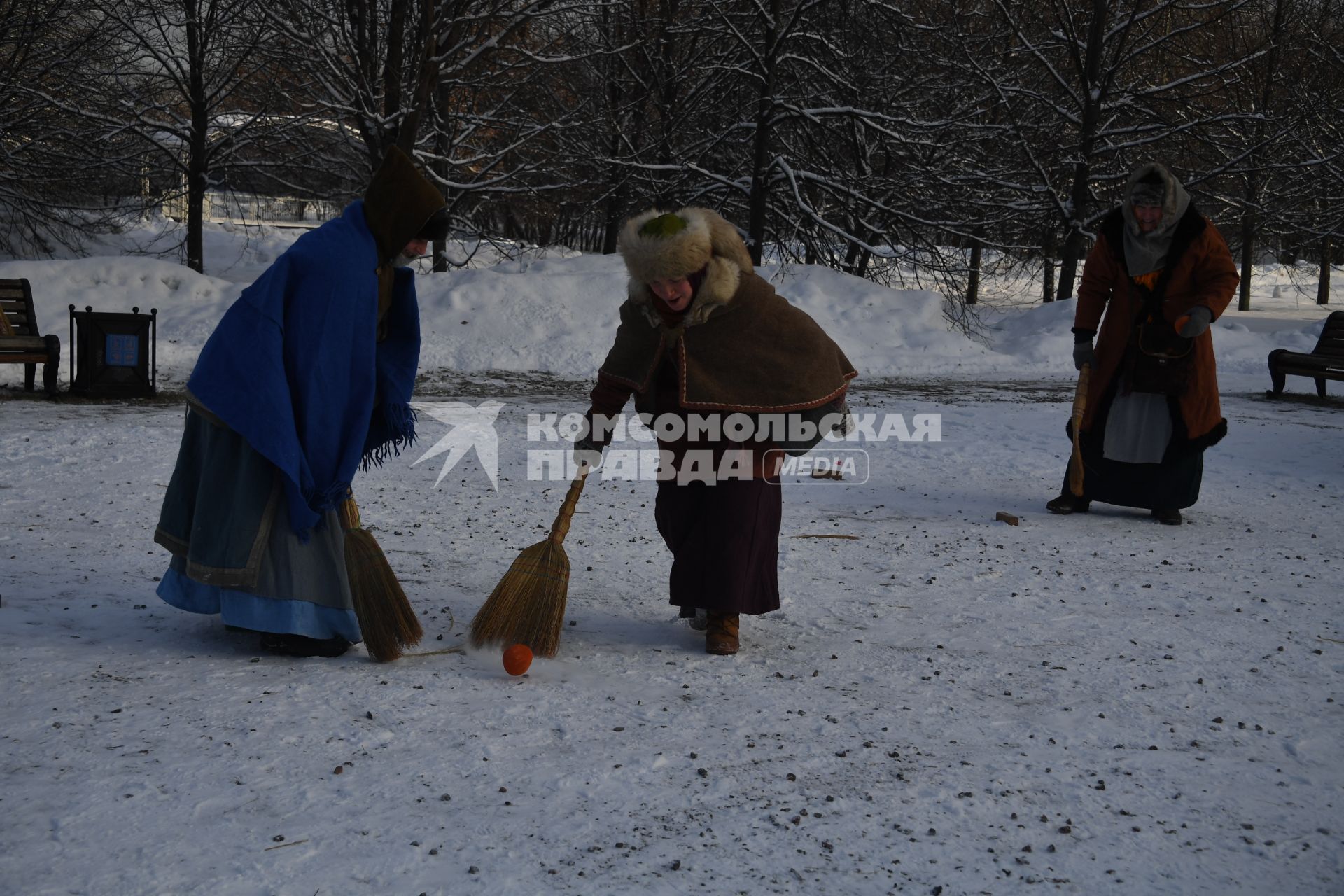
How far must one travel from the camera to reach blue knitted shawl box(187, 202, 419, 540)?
379 centimetres

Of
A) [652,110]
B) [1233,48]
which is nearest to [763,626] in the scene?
[652,110]

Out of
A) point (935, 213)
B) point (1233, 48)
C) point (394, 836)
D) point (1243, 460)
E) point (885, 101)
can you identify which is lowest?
point (394, 836)

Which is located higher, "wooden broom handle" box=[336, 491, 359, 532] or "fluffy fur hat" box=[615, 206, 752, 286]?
"fluffy fur hat" box=[615, 206, 752, 286]

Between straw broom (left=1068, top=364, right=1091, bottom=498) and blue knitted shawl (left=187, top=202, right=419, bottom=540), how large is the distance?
4.10 m

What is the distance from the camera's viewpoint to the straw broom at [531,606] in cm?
413

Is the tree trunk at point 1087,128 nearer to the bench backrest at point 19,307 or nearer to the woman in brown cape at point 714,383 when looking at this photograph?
the bench backrest at point 19,307

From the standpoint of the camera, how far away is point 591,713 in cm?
366

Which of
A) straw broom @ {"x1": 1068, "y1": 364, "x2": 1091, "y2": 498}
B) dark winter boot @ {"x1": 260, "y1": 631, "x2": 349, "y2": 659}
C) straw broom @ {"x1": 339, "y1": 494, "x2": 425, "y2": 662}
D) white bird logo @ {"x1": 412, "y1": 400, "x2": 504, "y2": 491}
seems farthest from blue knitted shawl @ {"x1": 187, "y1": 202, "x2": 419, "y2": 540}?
straw broom @ {"x1": 1068, "y1": 364, "x2": 1091, "y2": 498}

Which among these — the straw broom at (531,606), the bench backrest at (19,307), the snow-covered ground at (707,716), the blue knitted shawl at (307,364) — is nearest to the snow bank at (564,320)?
the bench backrest at (19,307)

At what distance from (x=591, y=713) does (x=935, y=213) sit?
47.8 ft

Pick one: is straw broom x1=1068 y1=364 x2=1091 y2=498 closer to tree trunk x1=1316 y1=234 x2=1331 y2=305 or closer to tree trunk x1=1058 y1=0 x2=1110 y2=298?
tree trunk x1=1058 y1=0 x2=1110 y2=298

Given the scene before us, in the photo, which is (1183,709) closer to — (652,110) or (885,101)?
(885,101)

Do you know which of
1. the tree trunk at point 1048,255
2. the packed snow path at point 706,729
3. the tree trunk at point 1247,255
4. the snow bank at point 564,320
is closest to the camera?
the packed snow path at point 706,729

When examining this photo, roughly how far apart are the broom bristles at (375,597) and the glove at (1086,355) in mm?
4157
